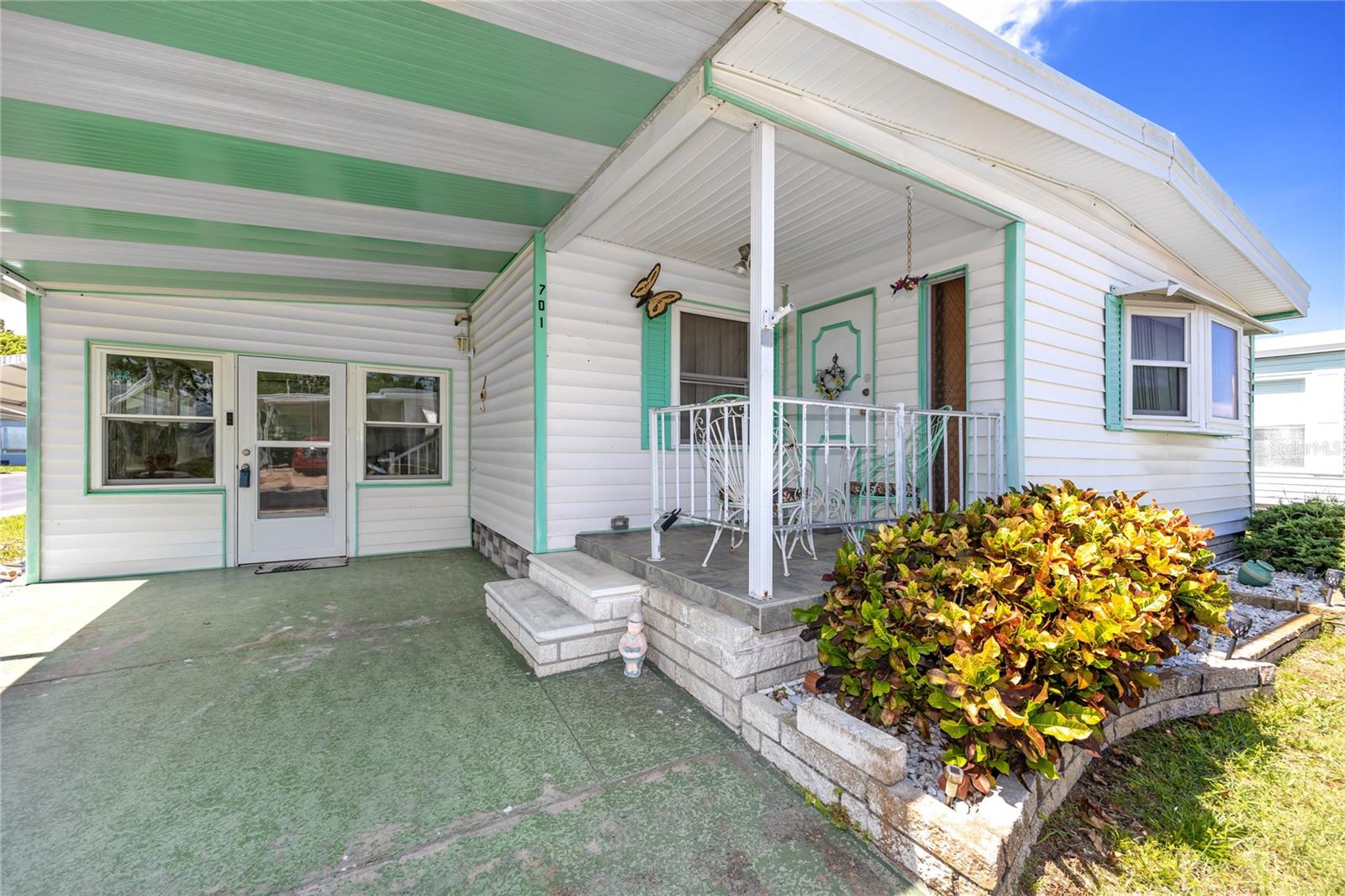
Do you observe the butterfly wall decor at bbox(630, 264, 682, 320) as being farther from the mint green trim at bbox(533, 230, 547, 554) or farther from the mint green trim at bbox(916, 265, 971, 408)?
the mint green trim at bbox(916, 265, 971, 408)

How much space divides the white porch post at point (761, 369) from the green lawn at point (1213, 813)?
1.30 m

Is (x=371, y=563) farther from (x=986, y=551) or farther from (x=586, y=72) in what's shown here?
(x=986, y=551)

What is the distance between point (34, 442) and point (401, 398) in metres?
2.90

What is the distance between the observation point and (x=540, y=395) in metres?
4.04

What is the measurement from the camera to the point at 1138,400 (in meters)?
4.61

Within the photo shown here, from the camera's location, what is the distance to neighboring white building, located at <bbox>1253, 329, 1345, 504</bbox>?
26.9ft

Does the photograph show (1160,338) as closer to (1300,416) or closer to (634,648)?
(634,648)

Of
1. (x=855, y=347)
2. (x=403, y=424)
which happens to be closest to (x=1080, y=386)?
(x=855, y=347)

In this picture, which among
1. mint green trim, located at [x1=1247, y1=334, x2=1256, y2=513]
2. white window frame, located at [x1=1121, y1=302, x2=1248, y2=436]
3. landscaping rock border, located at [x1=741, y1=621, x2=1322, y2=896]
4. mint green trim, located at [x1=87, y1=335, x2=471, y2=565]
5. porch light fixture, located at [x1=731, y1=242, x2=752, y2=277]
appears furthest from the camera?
mint green trim, located at [x1=1247, y1=334, x2=1256, y2=513]

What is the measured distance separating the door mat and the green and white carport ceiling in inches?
110

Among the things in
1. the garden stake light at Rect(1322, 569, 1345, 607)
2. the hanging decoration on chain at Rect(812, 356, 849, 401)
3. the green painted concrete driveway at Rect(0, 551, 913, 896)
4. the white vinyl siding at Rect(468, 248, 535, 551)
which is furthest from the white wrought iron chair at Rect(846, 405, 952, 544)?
the garden stake light at Rect(1322, 569, 1345, 607)

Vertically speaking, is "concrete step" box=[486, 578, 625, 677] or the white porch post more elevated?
the white porch post

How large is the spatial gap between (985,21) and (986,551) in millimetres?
2898

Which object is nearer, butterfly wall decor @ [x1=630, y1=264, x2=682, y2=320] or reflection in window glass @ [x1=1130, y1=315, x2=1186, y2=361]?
butterfly wall decor @ [x1=630, y1=264, x2=682, y2=320]
